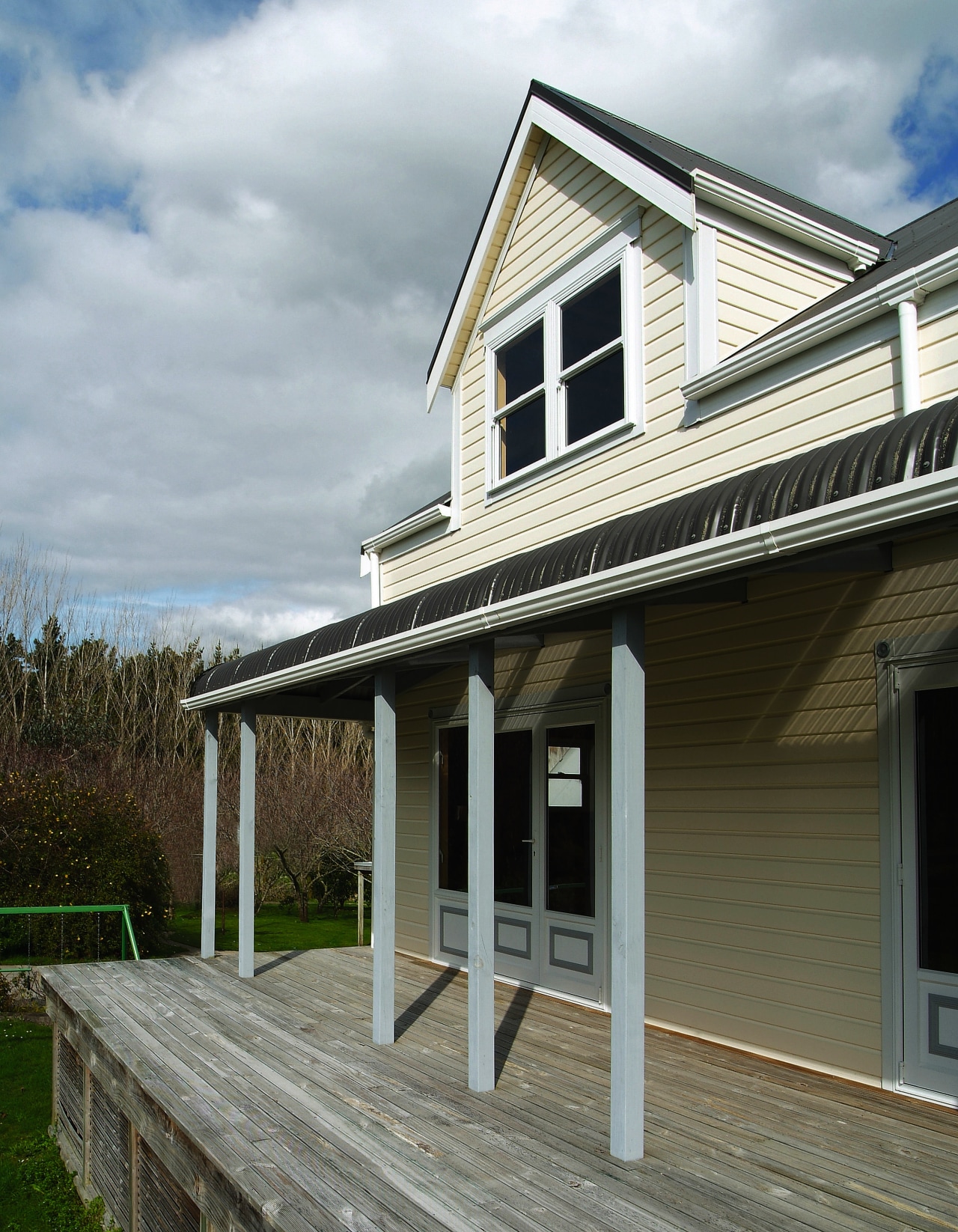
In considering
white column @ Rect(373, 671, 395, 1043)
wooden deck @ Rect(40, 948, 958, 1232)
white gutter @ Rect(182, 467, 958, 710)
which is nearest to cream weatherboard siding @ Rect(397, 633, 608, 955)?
white column @ Rect(373, 671, 395, 1043)

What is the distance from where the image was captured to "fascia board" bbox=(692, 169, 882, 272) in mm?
5855

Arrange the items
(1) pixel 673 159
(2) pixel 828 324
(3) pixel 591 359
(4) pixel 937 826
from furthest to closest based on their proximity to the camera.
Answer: (3) pixel 591 359 → (1) pixel 673 159 → (2) pixel 828 324 → (4) pixel 937 826

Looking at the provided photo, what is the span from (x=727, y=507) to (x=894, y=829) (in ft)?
6.76

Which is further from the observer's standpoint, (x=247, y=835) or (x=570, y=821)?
(x=247, y=835)

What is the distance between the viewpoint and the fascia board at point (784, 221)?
5.86 metres

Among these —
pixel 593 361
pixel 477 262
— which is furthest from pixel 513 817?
pixel 477 262

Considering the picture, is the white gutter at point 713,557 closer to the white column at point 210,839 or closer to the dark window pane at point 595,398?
the dark window pane at point 595,398

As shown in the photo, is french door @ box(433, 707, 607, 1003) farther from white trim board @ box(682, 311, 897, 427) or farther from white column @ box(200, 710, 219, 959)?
white column @ box(200, 710, 219, 959)

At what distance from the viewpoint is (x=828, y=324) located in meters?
4.79

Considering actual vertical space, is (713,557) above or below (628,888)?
above

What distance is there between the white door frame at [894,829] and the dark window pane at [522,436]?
3.68 meters

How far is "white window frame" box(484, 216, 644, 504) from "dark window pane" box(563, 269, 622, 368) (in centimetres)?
6

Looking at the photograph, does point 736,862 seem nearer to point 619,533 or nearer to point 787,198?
point 619,533

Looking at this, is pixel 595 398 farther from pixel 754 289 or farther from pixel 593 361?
pixel 754 289
